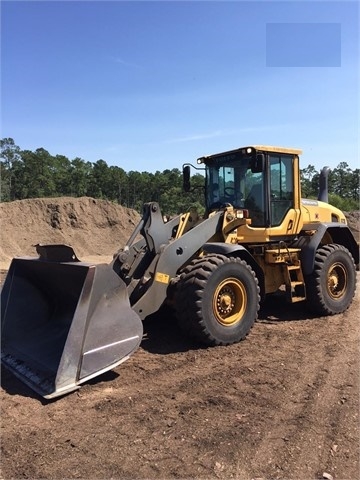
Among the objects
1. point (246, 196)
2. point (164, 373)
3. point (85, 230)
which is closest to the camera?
point (164, 373)

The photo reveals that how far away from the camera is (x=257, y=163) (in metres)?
6.27

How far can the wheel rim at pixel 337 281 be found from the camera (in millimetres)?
7410

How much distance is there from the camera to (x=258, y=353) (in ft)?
17.7

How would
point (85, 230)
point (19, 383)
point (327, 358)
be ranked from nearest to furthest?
point (19, 383), point (327, 358), point (85, 230)

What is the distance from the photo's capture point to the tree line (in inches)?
1794

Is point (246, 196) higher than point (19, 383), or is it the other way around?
point (246, 196)

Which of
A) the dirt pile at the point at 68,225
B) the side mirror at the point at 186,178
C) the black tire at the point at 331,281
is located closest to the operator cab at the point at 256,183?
the side mirror at the point at 186,178

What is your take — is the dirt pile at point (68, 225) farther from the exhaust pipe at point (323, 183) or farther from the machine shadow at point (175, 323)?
the machine shadow at point (175, 323)

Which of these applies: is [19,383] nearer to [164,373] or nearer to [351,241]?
[164,373]

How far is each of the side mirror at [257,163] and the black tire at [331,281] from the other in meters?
1.88

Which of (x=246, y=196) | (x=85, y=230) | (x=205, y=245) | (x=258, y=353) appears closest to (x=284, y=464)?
(x=258, y=353)

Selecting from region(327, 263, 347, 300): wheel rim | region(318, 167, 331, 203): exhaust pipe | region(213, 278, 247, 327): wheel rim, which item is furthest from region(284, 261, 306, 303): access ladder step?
region(318, 167, 331, 203): exhaust pipe

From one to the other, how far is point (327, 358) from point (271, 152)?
3.21 meters

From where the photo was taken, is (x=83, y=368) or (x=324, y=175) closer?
(x=83, y=368)
